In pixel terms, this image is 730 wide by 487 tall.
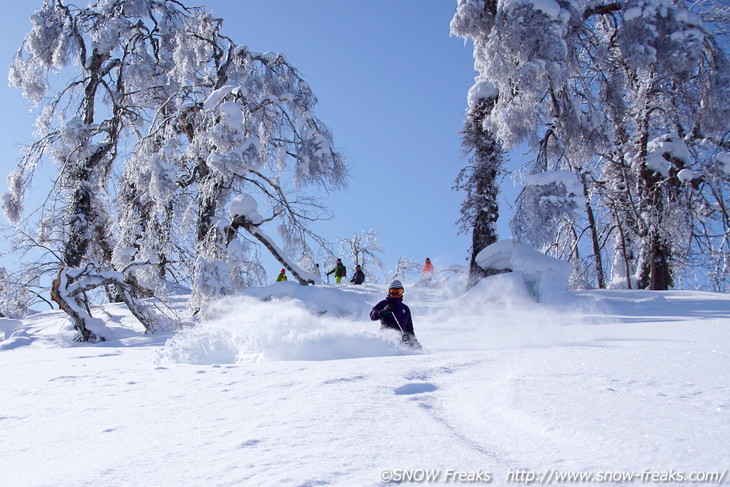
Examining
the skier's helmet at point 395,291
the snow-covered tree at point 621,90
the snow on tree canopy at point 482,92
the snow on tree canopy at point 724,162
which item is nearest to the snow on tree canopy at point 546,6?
the snow-covered tree at point 621,90

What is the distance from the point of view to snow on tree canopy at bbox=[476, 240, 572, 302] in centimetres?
1160

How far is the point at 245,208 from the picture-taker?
1358 cm

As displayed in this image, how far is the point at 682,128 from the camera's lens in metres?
16.3

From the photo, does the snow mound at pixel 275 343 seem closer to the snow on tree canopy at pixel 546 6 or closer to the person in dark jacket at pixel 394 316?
the person in dark jacket at pixel 394 316

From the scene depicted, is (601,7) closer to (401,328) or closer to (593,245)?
(593,245)

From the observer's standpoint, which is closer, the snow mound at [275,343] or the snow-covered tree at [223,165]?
the snow mound at [275,343]

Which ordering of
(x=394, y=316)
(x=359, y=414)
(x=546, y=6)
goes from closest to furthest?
(x=359, y=414)
(x=394, y=316)
(x=546, y=6)

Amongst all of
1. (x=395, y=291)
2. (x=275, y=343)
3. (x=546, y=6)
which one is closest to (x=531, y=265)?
(x=546, y=6)

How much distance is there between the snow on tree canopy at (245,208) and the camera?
13.6 m

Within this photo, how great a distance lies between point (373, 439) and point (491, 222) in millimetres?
12573

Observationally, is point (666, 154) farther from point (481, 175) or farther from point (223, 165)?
point (223, 165)

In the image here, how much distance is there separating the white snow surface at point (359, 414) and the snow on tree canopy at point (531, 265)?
18.0 ft

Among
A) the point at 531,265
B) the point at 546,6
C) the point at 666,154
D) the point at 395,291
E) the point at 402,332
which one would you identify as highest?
the point at 546,6

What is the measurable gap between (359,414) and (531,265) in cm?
1047
